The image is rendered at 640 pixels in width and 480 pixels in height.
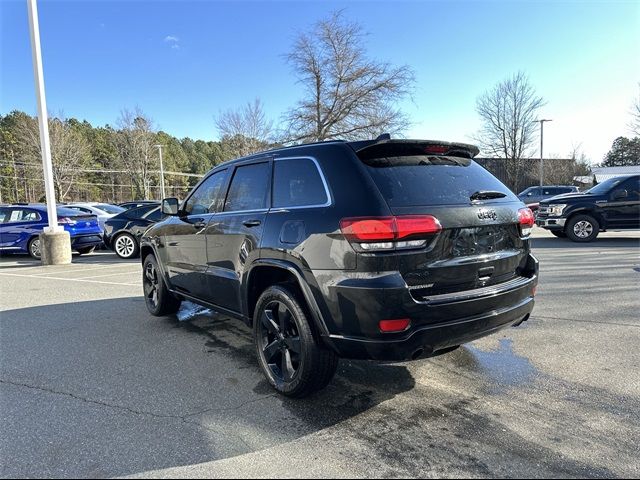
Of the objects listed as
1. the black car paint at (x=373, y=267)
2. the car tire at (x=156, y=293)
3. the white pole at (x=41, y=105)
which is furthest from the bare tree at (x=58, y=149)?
the black car paint at (x=373, y=267)

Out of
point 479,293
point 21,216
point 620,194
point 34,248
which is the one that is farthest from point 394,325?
point 21,216

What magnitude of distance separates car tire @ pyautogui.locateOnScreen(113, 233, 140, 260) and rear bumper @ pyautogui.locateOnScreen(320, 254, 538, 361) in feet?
33.8

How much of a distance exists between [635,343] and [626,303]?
1.65 metres

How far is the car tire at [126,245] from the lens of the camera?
11.8 meters

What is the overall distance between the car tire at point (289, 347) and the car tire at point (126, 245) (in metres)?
9.43

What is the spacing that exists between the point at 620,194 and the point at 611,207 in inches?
14.8

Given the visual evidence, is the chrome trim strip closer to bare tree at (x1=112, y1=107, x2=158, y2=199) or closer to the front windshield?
the front windshield

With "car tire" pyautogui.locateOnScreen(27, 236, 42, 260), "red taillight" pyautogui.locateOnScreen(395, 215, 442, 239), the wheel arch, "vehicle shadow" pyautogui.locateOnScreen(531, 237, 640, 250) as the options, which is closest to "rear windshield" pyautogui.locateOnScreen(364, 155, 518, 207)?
"red taillight" pyautogui.locateOnScreen(395, 215, 442, 239)

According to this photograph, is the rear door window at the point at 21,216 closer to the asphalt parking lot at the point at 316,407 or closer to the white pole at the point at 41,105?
the white pole at the point at 41,105

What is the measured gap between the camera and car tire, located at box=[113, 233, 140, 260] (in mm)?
11820

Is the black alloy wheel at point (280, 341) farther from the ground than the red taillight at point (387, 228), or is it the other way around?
the red taillight at point (387, 228)

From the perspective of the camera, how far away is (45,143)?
11258 millimetres

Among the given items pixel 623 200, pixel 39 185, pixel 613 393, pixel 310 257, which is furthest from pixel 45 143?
pixel 39 185

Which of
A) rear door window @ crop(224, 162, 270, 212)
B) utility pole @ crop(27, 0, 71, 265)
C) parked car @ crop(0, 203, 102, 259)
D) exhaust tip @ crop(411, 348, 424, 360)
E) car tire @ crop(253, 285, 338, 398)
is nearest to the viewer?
exhaust tip @ crop(411, 348, 424, 360)
